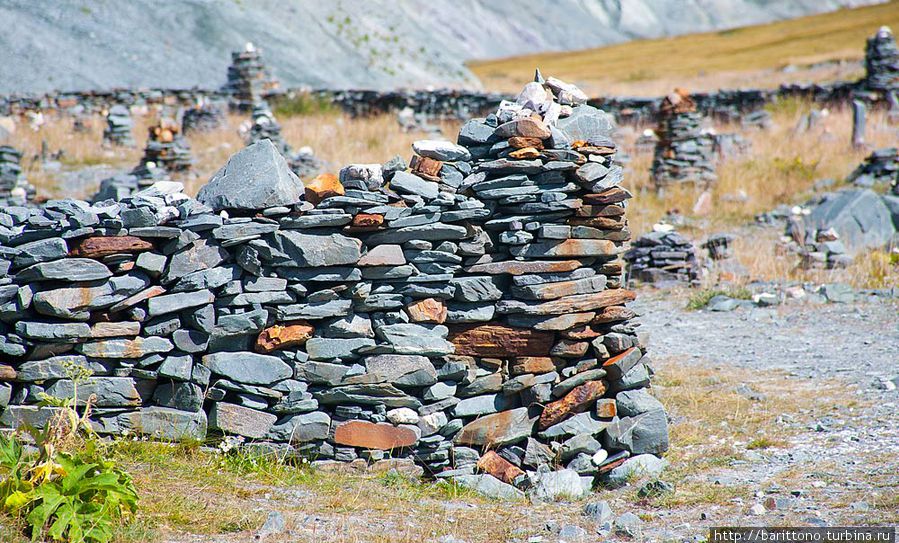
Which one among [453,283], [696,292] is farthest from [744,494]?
[696,292]

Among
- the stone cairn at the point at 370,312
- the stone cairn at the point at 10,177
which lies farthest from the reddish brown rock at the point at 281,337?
the stone cairn at the point at 10,177

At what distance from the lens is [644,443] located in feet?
21.8

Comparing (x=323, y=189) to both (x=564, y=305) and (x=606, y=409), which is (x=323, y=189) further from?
(x=606, y=409)

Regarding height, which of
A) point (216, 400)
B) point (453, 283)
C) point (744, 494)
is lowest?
point (744, 494)

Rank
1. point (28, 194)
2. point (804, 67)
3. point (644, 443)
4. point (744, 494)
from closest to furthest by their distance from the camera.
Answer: point (744, 494)
point (644, 443)
point (28, 194)
point (804, 67)

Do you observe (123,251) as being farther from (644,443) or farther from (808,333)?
(808,333)

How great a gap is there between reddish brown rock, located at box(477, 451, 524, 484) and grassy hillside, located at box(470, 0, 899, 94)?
29186 mm

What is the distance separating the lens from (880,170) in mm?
17406

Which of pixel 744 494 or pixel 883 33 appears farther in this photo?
pixel 883 33

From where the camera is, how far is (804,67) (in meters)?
44.0

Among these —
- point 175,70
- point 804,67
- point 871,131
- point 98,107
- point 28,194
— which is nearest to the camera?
point 28,194

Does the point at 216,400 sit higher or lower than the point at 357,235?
lower

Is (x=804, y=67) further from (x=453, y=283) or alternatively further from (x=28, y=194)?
(x=453, y=283)

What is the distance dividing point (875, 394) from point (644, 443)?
8.64ft
